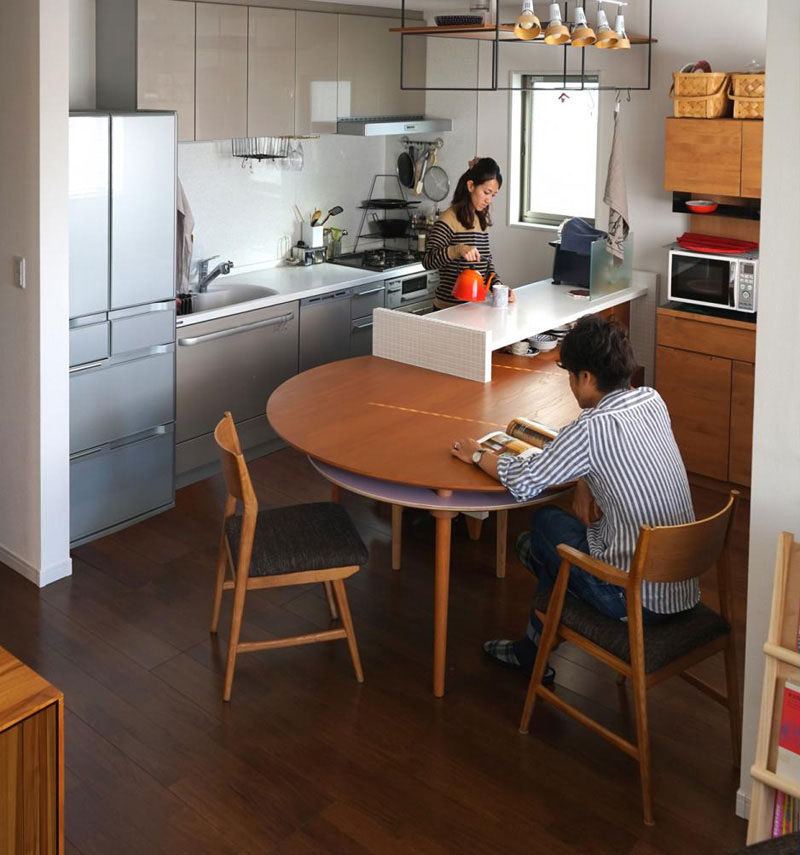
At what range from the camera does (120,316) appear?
15.5 feet

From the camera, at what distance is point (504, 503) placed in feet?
11.8

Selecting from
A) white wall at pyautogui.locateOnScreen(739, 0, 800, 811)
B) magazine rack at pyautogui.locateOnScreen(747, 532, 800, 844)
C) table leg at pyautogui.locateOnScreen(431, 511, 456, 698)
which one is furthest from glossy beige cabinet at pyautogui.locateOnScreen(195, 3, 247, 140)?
magazine rack at pyautogui.locateOnScreen(747, 532, 800, 844)

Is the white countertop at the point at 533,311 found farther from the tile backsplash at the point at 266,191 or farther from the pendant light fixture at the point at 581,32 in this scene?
the tile backsplash at the point at 266,191

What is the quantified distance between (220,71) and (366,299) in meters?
1.55

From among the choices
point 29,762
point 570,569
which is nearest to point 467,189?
point 570,569

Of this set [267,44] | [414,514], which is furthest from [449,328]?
[267,44]

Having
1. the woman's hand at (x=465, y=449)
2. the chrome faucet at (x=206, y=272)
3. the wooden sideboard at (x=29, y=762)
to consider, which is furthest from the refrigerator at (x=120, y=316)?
the wooden sideboard at (x=29, y=762)

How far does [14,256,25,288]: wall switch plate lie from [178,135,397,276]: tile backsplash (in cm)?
174

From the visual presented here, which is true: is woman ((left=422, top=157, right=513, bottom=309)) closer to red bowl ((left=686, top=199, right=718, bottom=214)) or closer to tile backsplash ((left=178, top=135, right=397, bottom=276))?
red bowl ((left=686, top=199, right=718, bottom=214))

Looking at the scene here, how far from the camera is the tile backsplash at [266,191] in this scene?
6.03 m

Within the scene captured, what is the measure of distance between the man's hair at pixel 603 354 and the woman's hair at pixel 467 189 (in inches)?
85.0

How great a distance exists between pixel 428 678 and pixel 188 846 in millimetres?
1110

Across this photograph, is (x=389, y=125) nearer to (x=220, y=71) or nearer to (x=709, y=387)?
(x=220, y=71)

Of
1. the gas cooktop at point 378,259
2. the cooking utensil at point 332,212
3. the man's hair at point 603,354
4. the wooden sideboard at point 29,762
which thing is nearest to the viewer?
the wooden sideboard at point 29,762
